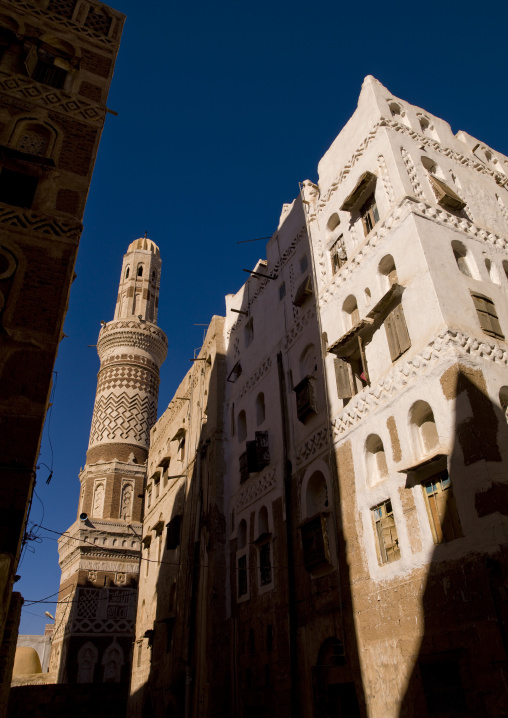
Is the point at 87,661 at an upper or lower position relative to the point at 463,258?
lower

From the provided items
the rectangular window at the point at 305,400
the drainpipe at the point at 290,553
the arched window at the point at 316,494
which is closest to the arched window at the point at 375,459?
the arched window at the point at 316,494

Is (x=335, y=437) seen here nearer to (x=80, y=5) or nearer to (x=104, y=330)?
(x=80, y=5)

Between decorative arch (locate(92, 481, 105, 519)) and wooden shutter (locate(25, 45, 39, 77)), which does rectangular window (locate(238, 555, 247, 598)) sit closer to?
wooden shutter (locate(25, 45, 39, 77))

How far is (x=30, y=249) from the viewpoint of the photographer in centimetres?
998

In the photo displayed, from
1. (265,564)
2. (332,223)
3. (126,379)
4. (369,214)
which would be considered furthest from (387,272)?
(126,379)

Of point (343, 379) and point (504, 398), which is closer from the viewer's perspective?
point (504, 398)

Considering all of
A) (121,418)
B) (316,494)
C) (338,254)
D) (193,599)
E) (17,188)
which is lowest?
(193,599)

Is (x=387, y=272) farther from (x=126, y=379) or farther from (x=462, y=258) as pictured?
(x=126, y=379)

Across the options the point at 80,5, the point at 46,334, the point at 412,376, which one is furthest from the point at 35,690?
the point at 80,5

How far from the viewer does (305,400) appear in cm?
1405

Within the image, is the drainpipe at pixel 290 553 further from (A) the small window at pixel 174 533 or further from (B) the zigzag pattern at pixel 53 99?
(B) the zigzag pattern at pixel 53 99

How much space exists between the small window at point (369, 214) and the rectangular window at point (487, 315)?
349cm

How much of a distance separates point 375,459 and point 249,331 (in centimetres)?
912

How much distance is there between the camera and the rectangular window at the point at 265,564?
14.2 m
